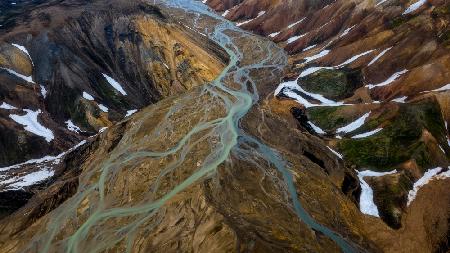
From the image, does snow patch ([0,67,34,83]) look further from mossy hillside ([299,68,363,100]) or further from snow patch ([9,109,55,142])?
mossy hillside ([299,68,363,100])

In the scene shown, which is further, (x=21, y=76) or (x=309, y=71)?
(x=309, y=71)

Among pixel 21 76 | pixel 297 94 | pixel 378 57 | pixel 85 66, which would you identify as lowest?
pixel 378 57

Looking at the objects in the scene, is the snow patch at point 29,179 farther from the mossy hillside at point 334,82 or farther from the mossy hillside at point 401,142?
the mossy hillside at point 334,82

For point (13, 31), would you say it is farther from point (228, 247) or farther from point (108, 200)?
point (228, 247)

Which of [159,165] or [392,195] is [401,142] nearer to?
[392,195]

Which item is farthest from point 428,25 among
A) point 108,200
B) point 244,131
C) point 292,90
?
point 108,200

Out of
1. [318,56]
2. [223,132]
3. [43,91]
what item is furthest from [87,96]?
[318,56]

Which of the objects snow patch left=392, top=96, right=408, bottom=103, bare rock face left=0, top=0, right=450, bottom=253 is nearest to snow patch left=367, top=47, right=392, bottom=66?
bare rock face left=0, top=0, right=450, bottom=253

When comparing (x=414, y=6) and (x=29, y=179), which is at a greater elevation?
(x=29, y=179)
